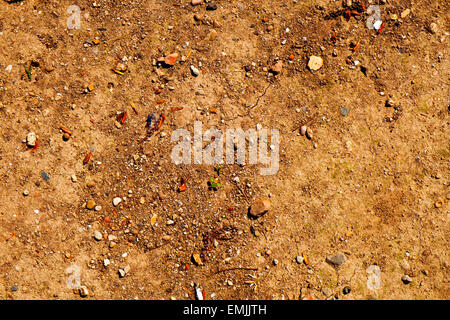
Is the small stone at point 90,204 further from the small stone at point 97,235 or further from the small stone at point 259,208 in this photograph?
the small stone at point 259,208

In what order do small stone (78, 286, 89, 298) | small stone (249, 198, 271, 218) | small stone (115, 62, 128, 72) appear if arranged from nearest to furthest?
small stone (78, 286, 89, 298) < small stone (249, 198, 271, 218) < small stone (115, 62, 128, 72)

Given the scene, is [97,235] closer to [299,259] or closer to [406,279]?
[299,259]

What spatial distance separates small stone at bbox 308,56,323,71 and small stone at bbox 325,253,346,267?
6.40 ft

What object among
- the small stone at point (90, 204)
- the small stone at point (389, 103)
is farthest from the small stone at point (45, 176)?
the small stone at point (389, 103)

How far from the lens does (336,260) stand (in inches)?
121

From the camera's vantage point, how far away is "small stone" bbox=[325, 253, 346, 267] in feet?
10.1

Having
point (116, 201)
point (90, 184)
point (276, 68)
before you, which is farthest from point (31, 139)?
point (276, 68)

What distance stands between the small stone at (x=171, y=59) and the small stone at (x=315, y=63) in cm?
141

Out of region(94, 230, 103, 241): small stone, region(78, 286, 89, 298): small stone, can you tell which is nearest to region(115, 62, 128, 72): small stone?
region(94, 230, 103, 241): small stone

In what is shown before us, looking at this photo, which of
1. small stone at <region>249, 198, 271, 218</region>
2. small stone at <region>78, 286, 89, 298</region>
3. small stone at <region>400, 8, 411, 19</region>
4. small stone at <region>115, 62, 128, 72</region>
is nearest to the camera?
small stone at <region>78, 286, 89, 298</region>

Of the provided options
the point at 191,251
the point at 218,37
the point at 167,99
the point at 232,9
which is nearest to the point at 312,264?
the point at 191,251

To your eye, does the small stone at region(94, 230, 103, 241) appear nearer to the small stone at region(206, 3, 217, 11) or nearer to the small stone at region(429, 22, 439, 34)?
the small stone at region(206, 3, 217, 11)

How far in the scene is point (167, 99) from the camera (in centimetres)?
314

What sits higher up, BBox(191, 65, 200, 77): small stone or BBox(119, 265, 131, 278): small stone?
BBox(191, 65, 200, 77): small stone
